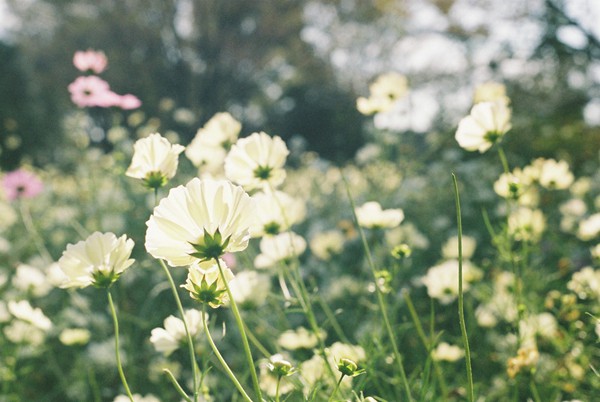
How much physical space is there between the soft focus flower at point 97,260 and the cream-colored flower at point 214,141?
51cm

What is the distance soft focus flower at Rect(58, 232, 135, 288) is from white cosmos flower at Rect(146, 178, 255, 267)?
10 cm

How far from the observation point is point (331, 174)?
12.8 feet

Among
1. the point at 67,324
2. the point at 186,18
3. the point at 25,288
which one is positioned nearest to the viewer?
the point at 25,288

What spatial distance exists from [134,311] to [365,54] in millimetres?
8616

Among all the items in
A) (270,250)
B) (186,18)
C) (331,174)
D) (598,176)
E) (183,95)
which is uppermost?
(186,18)

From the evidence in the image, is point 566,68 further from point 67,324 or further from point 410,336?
point 67,324

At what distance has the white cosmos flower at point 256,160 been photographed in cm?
90

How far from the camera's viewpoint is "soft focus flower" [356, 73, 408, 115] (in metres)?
1.25

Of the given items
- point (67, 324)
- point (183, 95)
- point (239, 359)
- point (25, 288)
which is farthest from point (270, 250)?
point (183, 95)

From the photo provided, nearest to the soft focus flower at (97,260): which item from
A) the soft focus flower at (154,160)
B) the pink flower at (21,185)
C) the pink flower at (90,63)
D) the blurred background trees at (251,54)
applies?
the soft focus flower at (154,160)

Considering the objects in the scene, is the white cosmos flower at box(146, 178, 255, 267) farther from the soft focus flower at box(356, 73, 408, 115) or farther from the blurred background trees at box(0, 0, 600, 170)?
the blurred background trees at box(0, 0, 600, 170)

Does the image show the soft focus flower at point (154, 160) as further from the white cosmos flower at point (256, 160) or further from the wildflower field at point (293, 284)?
the white cosmos flower at point (256, 160)

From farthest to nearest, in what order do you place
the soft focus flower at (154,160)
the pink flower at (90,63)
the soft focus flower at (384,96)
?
the pink flower at (90,63)
the soft focus flower at (384,96)
the soft focus flower at (154,160)

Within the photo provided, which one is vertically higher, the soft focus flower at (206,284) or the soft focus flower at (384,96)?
the soft focus flower at (384,96)
